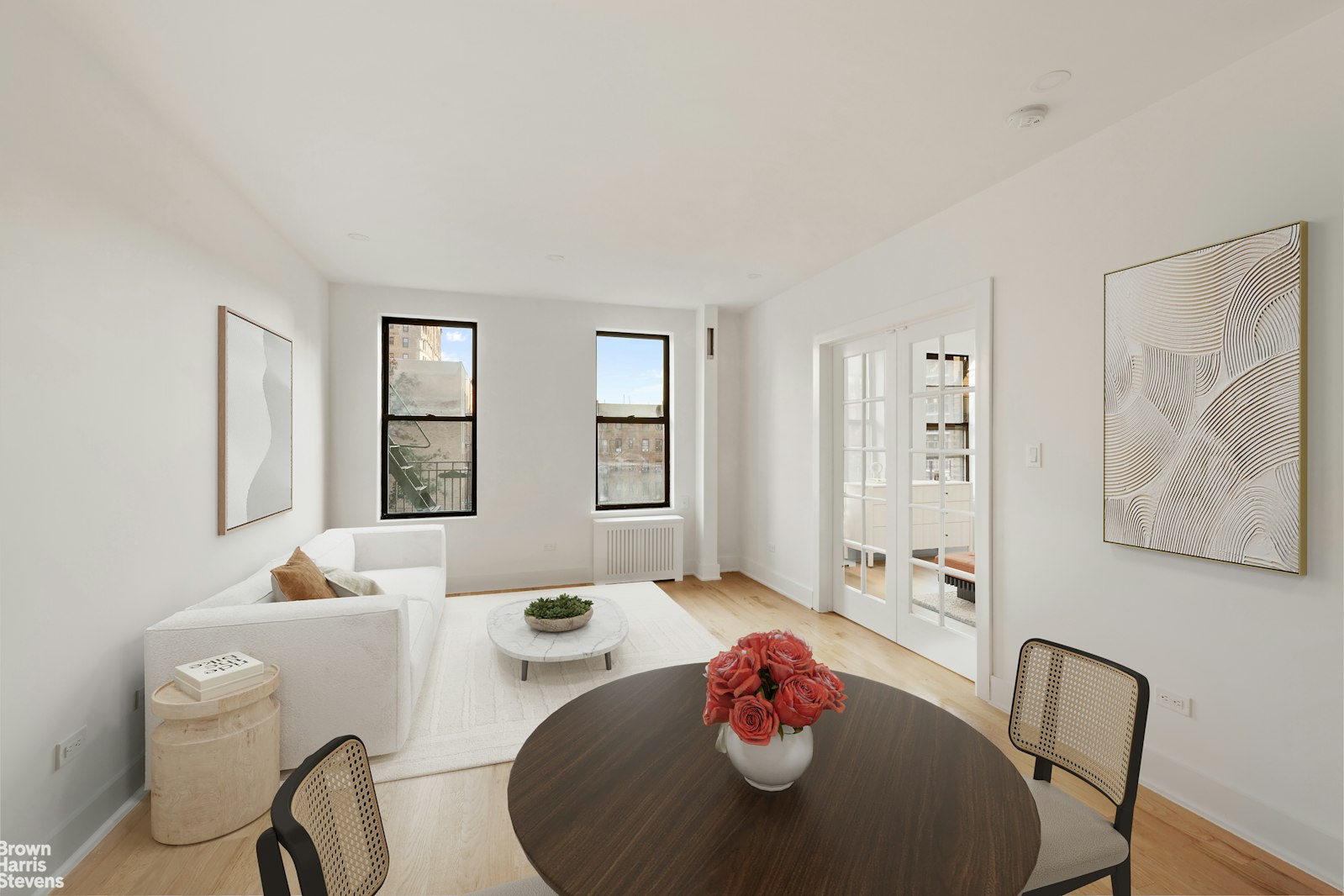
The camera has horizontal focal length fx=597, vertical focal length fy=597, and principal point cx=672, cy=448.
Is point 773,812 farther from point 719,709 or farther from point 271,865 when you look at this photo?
point 271,865

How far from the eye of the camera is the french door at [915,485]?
3.44m

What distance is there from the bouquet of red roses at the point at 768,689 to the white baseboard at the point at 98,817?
7.17 ft

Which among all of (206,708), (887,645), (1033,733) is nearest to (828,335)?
(887,645)

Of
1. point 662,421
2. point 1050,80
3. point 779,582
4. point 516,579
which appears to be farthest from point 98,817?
point 662,421

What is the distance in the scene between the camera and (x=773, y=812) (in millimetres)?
1123

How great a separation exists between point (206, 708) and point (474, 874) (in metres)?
1.05

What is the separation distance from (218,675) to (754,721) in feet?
6.50

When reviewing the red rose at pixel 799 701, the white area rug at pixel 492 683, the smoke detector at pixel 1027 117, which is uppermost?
the smoke detector at pixel 1027 117

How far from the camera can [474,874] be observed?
1900 mm

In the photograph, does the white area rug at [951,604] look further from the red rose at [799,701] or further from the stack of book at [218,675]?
the stack of book at [218,675]

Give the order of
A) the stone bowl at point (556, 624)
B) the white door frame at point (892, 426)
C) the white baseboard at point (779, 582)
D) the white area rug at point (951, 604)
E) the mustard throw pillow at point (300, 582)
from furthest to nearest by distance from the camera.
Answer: the white baseboard at point (779, 582) → the white area rug at point (951, 604) → the stone bowl at point (556, 624) → the white door frame at point (892, 426) → the mustard throw pillow at point (300, 582)

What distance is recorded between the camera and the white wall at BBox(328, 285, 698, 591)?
503 centimetres

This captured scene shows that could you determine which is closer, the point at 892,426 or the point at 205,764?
the point at 205,764

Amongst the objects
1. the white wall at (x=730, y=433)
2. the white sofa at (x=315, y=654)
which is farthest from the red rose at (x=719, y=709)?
the white wall at (x=730, y=433)
